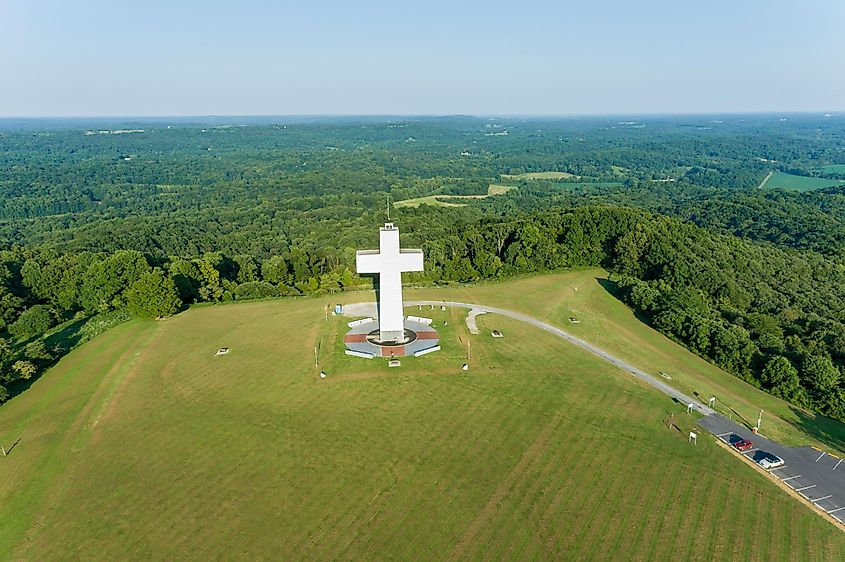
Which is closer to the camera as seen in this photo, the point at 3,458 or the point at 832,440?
the point at 3,458

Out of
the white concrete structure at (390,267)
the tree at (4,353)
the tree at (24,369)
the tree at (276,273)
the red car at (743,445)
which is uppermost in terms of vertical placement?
the white concrete structure at (390,267)

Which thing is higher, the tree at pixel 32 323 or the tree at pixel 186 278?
the tree at pixel 186 278


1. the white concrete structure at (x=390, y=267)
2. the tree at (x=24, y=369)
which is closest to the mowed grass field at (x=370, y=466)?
the tree at (x=24, y=369)

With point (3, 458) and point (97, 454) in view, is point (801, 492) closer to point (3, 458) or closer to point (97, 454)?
point (97, 454)

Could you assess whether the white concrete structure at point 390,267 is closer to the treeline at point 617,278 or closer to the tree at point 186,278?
the treeline at point 617,278

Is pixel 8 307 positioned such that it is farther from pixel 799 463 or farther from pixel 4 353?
pixel 799 463

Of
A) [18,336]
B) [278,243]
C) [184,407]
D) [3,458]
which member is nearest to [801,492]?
[184,407]

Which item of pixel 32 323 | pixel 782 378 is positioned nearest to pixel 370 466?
pixel 782 378

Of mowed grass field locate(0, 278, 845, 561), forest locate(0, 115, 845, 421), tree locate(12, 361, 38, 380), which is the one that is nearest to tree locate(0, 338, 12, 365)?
forest locate(0, 115, 845, 421)
